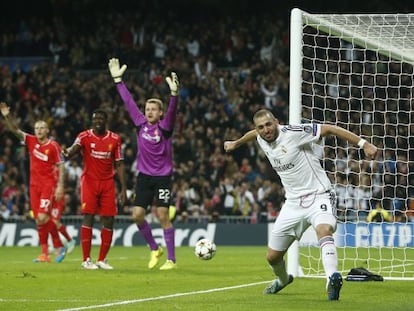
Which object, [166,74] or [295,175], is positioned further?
[166,74]

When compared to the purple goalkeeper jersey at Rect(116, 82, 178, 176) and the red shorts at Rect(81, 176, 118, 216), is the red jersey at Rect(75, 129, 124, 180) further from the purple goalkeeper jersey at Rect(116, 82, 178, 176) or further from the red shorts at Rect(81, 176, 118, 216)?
the purple goalkeeper jersey at Rect(116, 82, 178, 176)

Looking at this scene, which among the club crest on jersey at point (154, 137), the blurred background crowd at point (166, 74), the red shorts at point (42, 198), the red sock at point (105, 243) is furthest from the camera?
the blurred background crowd at point (166, 74)

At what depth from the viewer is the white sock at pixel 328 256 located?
28.6ft

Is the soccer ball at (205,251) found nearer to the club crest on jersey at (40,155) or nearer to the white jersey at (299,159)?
the white jersey at (299,159)

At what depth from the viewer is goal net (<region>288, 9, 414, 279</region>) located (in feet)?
40.5

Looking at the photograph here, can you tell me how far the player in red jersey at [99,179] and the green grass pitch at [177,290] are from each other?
1.71ft

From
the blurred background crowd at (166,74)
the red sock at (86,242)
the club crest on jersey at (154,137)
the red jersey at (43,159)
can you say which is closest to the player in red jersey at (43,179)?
the red jersey at (43,159)

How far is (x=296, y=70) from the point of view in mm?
11914

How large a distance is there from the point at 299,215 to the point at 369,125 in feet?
23.9

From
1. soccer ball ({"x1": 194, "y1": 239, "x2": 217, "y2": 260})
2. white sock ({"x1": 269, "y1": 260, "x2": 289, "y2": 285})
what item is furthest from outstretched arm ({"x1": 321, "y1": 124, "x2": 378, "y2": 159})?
soccer ball ({"x1": 194, "y1": 239, "x2": 217, "y2": 260})

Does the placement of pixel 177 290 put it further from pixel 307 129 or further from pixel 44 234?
pixel 44 234

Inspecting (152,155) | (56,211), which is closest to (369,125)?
(152,155)

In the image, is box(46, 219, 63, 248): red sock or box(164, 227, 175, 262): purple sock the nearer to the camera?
box(164, 227, 175, 262): purple sock

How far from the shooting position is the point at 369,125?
1630 cm
